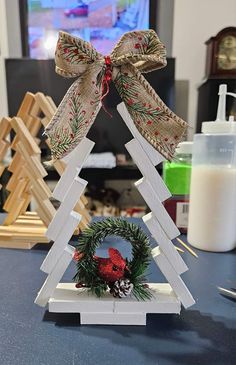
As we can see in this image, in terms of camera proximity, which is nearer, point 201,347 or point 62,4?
point 201,347

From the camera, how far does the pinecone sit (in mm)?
402

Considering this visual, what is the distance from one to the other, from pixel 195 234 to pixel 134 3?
2.00 m

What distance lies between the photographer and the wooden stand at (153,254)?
15.0 inches

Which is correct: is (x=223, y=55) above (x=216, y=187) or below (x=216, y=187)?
above

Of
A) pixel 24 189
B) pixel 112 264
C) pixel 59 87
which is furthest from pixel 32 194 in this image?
pixel 59 87

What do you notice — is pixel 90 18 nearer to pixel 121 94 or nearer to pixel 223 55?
pixel 223 55

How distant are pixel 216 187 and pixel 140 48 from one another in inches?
12.8

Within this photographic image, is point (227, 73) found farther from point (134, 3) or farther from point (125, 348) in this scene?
point (125, 348)

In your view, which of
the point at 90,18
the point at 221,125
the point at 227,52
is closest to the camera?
the point at 221,125

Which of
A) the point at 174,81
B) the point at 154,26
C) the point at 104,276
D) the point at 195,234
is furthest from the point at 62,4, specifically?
the point at 104,276

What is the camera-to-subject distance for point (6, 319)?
1.31 feet

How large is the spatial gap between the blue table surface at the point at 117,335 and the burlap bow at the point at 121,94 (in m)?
0.22

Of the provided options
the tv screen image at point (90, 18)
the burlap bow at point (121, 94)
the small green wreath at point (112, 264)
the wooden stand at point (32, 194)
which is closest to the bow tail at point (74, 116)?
the burlap bow at point (121, 94)

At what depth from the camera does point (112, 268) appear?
0.40m
